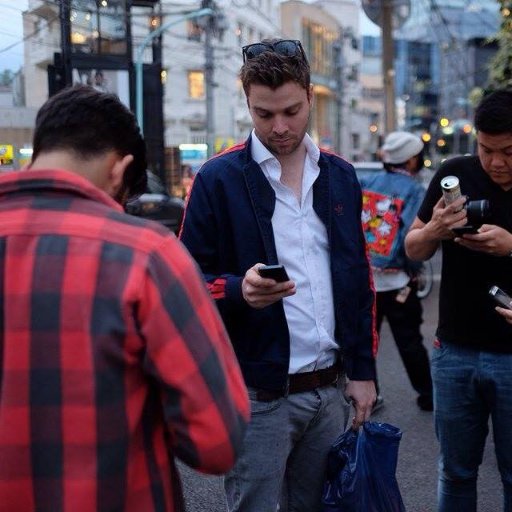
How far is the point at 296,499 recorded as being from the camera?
244 centimetres

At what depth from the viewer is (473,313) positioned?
2.63 metres

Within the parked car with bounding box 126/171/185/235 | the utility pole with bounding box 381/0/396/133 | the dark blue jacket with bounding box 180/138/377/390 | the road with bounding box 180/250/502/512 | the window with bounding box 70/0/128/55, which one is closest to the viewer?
the dark blue jacket with bounding box 180/138/377/390

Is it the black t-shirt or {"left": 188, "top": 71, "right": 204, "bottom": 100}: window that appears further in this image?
{"left": 188, "top": 71, "right": 204, "bottom": 100}: window

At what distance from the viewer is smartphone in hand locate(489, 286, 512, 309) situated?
2.45 metres

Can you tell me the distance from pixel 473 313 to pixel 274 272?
1.02 m

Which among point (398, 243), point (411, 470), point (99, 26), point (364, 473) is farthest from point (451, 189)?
point (99, 26)

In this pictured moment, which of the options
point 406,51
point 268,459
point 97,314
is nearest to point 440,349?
point 268,459

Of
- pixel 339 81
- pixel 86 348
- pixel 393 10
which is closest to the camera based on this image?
pixel 86 348

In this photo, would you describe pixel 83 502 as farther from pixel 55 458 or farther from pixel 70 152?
pixel 70 152

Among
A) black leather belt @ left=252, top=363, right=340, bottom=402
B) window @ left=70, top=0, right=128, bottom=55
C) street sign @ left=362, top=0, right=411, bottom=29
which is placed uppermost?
street sign @ left=362, top=0, right=411, bottom=29

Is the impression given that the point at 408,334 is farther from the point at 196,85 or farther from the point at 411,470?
the point at 196,85

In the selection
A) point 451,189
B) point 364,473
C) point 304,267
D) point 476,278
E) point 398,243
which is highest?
point 451,189

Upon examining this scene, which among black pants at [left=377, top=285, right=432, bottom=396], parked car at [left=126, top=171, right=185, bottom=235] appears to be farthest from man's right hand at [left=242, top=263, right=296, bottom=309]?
parked car at [left=126, top=171, right=185, bottom=235]

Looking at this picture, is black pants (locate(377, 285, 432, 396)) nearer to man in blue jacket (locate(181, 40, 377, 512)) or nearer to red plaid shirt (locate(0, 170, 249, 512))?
man in blue jacket (locate(181, 40, 377, 512))
